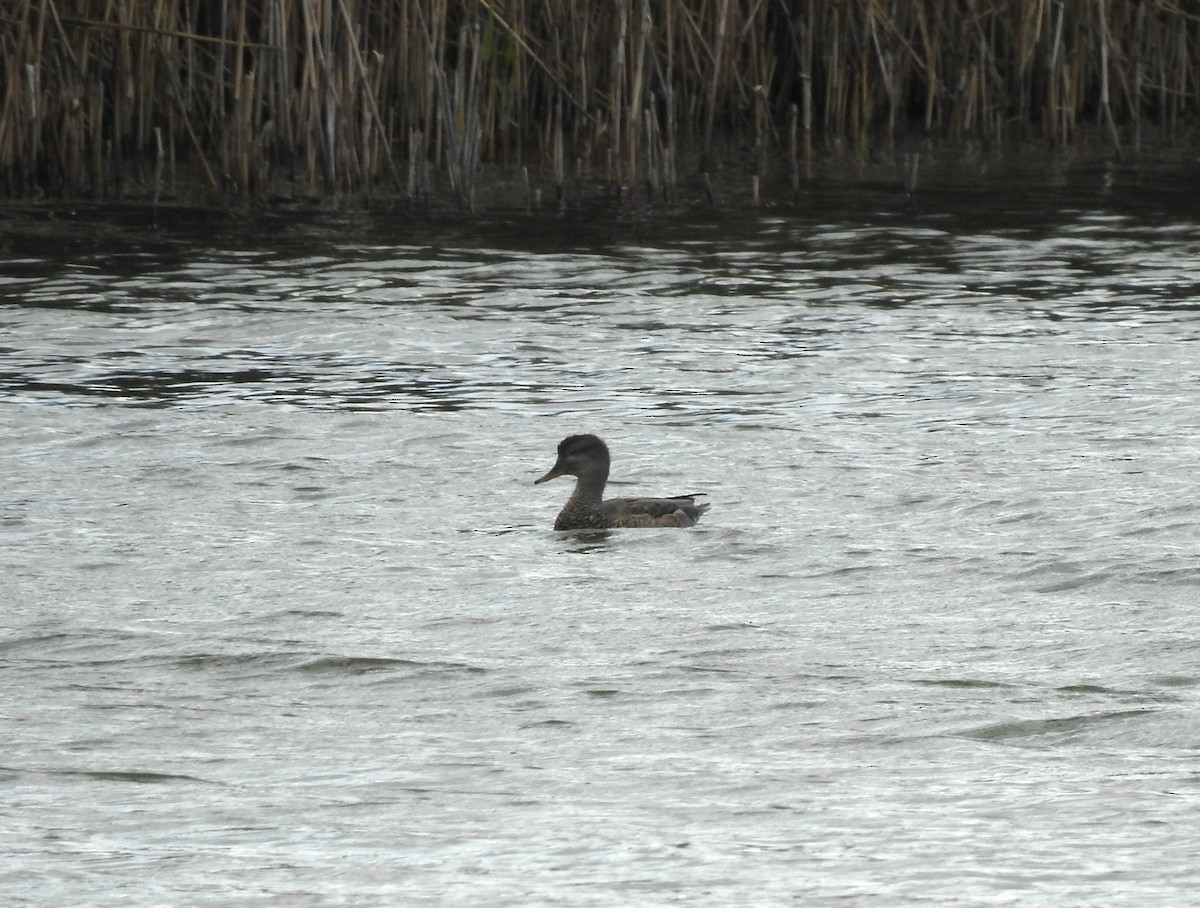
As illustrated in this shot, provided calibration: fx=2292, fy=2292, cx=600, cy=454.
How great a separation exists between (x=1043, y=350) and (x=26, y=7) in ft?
23.1

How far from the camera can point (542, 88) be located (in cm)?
1788

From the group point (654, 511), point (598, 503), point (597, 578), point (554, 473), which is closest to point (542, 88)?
point (554, 473)

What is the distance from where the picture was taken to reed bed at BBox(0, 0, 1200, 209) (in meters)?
15.4

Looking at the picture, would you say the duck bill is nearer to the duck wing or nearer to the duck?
the duck

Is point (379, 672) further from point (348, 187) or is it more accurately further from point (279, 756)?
point (348, 187)

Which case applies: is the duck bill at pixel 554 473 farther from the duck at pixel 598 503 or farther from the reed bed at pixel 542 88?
the reed bed at pixel 542 88

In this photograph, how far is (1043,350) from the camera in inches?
468

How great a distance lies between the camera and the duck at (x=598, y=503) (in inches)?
335

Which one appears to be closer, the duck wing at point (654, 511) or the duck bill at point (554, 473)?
the duck wing at point (654, 511)

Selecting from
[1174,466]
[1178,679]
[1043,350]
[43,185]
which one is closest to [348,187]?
[43,185]

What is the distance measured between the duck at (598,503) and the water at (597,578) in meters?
0.11

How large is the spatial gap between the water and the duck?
0.37 ft

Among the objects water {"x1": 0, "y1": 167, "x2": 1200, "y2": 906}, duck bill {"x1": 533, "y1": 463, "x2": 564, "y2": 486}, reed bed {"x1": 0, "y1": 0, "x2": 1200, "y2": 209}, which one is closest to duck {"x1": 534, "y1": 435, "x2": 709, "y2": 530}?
duck bill {"x1": 533, "y1": 463, "x2": 564, "y2": 486}

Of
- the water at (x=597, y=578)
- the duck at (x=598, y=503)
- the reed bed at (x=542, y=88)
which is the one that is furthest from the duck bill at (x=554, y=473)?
the reed bed at (x=542, y=88)
